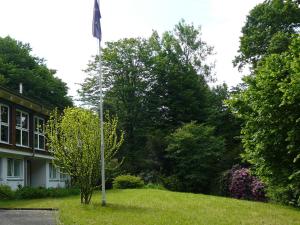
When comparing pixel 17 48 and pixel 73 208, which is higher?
pixel 17 48

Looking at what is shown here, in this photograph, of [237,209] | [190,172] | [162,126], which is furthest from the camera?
[162,126]

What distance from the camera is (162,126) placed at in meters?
51.8

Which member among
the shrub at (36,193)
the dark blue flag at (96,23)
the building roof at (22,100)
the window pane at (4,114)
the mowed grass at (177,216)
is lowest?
the mowed grass at (177,216)

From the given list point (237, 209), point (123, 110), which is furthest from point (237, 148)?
point (237, 209)

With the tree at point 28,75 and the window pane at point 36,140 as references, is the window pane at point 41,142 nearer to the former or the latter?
the window pane at point 36,140

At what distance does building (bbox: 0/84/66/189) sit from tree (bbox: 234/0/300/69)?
15633mm

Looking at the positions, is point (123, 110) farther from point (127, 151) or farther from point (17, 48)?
point (17, 48)

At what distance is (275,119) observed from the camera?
50.4ft

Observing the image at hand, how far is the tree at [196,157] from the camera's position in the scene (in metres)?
40.9

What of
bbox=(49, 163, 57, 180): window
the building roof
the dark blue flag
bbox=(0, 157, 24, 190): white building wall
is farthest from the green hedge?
the dark blue flag

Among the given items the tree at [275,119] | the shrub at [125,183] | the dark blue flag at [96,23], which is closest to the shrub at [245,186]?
the shrub at [125,183]

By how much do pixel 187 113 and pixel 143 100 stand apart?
16.7 ft

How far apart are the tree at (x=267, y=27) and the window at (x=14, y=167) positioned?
18.1m

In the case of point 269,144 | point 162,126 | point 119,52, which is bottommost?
point 269,144
